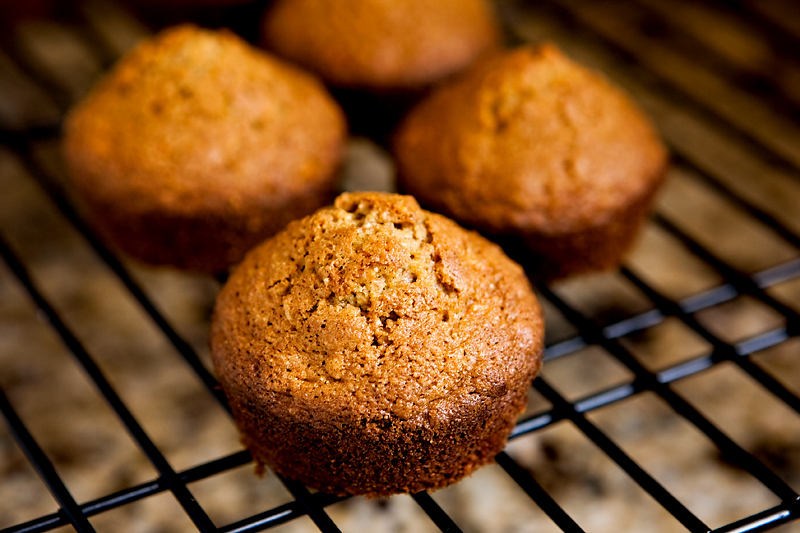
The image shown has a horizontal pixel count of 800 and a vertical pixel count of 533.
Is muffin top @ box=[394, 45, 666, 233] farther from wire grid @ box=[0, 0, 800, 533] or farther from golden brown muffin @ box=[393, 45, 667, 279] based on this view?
wire grid @ box=[0, 0, 800, 533]

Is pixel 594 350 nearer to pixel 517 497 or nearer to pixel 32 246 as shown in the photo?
pixel 517 497

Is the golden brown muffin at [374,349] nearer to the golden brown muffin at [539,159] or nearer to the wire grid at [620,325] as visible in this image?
the wire grid at [620,325]

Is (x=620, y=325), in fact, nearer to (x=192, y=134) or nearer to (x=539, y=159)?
(x=539, y=159)

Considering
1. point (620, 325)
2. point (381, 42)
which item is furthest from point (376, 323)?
point (381, 42)

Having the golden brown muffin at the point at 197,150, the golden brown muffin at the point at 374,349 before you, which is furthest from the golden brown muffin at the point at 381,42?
the golden brown muffin at the point at 374,349

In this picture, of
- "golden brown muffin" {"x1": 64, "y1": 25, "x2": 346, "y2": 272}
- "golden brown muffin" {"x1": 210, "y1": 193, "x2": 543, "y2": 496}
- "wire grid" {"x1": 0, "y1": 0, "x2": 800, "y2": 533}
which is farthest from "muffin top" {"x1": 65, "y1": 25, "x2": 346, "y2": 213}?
"golden brown muffin" {"x1": 210, "y1": 193, "x2": 543, "y2": 496}
